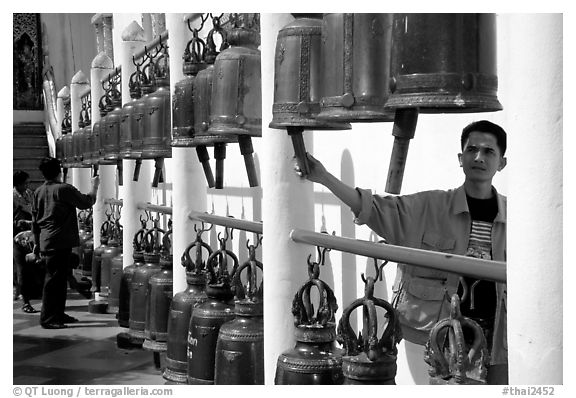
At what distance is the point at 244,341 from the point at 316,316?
90 centimetres

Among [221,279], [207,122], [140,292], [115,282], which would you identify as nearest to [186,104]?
[207,122]

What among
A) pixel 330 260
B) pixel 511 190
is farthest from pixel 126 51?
pixel 511 190

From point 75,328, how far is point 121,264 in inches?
44.0

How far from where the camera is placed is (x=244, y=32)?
4.01 meters

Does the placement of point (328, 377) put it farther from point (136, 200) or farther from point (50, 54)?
point (50, 54)

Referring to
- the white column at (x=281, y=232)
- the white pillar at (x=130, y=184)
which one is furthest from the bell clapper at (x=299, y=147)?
the white pillar at (x=130, y=184)

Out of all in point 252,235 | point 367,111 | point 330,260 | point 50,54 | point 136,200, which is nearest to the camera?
point 367,111

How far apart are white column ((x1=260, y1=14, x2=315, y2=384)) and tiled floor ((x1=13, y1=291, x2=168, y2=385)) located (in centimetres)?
251

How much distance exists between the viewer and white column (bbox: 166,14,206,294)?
17.9ft

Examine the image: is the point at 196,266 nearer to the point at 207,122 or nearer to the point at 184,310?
the point at 184,310

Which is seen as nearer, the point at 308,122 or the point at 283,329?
the point at 308,122

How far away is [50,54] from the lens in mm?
18578

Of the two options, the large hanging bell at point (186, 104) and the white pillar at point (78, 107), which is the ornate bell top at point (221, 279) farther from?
the white pillar at point (78, 107)

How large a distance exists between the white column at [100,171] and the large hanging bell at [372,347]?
254 inches
